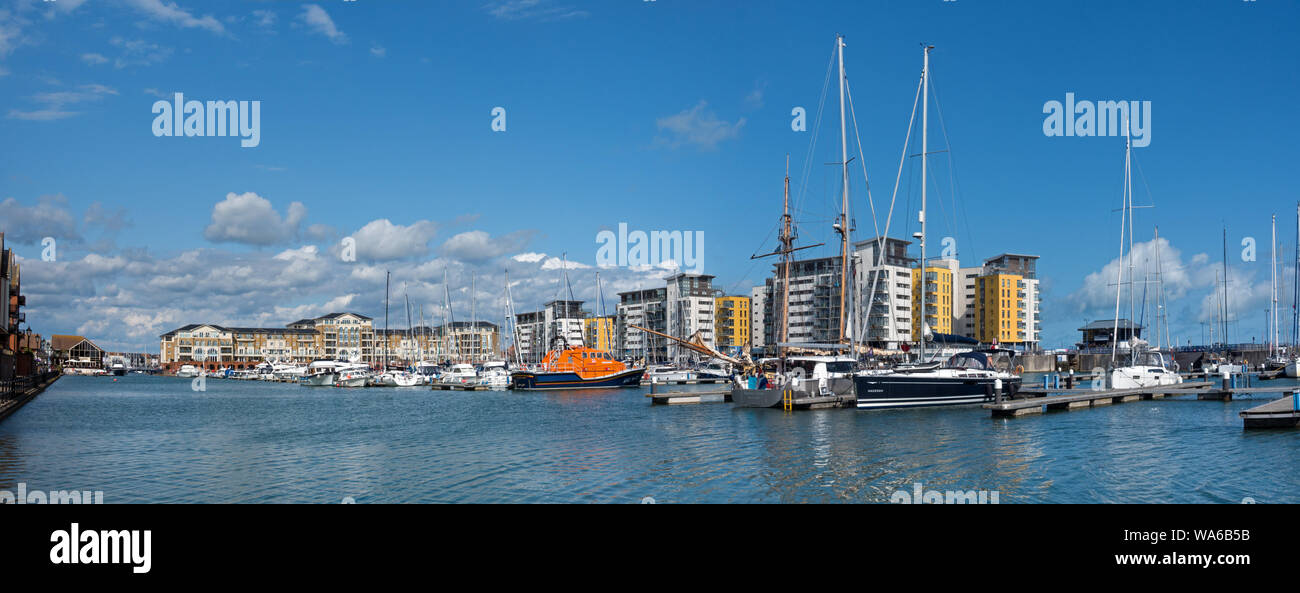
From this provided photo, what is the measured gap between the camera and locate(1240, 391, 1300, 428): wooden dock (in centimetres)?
3722

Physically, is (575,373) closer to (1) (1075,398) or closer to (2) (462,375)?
(2) (462,375)

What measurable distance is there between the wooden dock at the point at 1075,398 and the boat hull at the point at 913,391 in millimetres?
1718

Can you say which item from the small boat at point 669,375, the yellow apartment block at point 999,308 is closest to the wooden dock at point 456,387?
the small boat at point 669,375

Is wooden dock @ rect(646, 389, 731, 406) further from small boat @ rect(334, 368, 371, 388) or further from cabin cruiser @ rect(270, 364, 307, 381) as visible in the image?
cabin cruiser @ rect(270, 364, 307, 381)

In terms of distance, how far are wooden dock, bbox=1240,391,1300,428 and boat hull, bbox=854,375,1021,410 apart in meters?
16.4

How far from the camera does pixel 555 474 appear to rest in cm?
2777

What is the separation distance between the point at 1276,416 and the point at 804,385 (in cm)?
2430

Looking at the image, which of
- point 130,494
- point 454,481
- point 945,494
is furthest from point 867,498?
point 130,494

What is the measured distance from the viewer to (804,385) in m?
53.5

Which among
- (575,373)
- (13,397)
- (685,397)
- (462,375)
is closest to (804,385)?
(685,397)

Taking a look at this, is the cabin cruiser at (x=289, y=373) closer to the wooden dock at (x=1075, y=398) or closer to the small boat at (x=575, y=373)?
the small boat at (x=575, y=373)

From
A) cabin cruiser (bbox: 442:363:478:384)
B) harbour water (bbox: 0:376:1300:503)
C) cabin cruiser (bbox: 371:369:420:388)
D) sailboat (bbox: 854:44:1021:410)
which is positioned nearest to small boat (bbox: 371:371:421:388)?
cabin cruiser (bbox: 371:369:420:388)

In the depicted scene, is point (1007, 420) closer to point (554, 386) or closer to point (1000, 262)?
point (554, 386)
